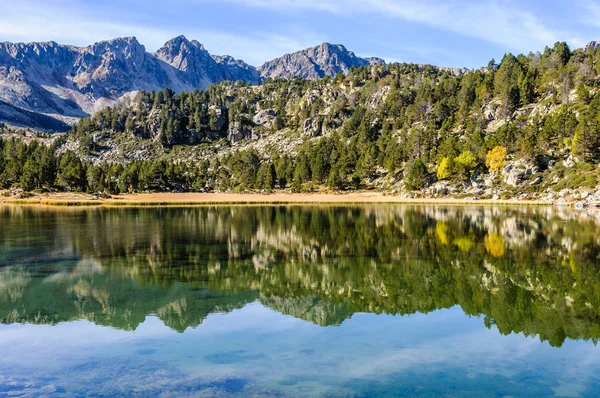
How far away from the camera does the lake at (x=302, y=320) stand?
50.7 feet

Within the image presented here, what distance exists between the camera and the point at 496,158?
13862 cm

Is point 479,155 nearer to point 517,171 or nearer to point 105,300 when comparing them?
point 517,171

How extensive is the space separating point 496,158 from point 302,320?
5160 inches

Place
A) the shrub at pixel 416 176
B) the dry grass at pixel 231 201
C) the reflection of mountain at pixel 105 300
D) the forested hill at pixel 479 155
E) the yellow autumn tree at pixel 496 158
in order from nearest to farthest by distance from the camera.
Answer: the reflection of mountain at pixel 105 300
the forested hill at pixel 479 155
the dry grass at pixel 231 201
the yellow autumn tree at pixel 496 158
the shrub at pixel 416 176

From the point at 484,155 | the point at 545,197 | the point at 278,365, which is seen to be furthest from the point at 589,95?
the point at 278,365

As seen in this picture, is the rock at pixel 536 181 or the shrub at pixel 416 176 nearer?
the rock at pixel 536 181

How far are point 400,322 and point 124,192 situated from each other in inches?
7035

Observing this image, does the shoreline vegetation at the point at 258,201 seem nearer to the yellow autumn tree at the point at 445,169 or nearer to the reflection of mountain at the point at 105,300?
the yellow autumn tree at the point at 445,169

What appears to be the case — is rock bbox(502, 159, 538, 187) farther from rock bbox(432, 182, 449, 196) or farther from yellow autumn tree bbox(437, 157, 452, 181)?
rock bbox(432, 182, 449, 196)

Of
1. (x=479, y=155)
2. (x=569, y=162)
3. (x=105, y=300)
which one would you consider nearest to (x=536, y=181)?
(x=569, y=162)

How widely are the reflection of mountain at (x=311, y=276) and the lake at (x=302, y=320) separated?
165mm

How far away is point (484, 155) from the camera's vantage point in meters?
145

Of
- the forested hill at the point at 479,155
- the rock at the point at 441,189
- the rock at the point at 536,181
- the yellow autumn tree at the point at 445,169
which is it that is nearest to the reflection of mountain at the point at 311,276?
the rock at the point at 536,181

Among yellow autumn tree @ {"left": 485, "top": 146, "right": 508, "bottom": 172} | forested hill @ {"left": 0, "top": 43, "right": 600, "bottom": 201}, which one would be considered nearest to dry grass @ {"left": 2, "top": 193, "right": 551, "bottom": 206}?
forested hill @ {"left": 0, "top": 43, "right": 600, "bottom": 201}
